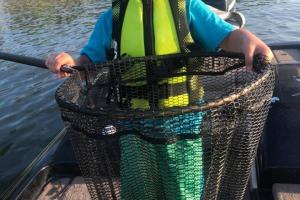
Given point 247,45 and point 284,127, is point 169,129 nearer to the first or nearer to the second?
point 247,45

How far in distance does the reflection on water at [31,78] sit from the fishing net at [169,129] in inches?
133

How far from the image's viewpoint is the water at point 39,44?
6.33m

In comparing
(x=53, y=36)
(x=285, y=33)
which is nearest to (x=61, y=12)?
(x=53, y=36)

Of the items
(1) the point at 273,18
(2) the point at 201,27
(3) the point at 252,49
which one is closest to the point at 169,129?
(3) the point at 252,49

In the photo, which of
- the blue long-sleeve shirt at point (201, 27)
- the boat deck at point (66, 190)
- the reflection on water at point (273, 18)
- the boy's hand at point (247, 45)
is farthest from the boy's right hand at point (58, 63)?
the reflection on water at point (273, 18)

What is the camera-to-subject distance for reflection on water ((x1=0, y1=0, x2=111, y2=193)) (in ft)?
20.2

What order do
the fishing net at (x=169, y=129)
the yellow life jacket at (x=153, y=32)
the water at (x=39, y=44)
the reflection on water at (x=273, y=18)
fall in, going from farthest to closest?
the reflection on water at (x=273, y=18)
the water at (x=39, y=44)
the yellow life jacket at (x=153, y=32)
the fishing net at (x=169, y=129)

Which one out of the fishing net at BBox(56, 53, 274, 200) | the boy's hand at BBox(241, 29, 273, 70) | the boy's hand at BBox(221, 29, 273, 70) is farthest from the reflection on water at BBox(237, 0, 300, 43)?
the boy's hand at BBox(241, 29, 273, 70)

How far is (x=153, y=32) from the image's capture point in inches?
94.7

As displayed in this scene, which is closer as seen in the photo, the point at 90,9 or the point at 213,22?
the point at 213,22

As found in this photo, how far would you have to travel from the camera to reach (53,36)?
1299 centimetres

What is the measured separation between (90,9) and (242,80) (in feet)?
50.7

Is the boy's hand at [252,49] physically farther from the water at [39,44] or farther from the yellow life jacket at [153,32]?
the water at [39,44]

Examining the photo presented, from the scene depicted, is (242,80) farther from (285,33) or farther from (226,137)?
(285,33)
